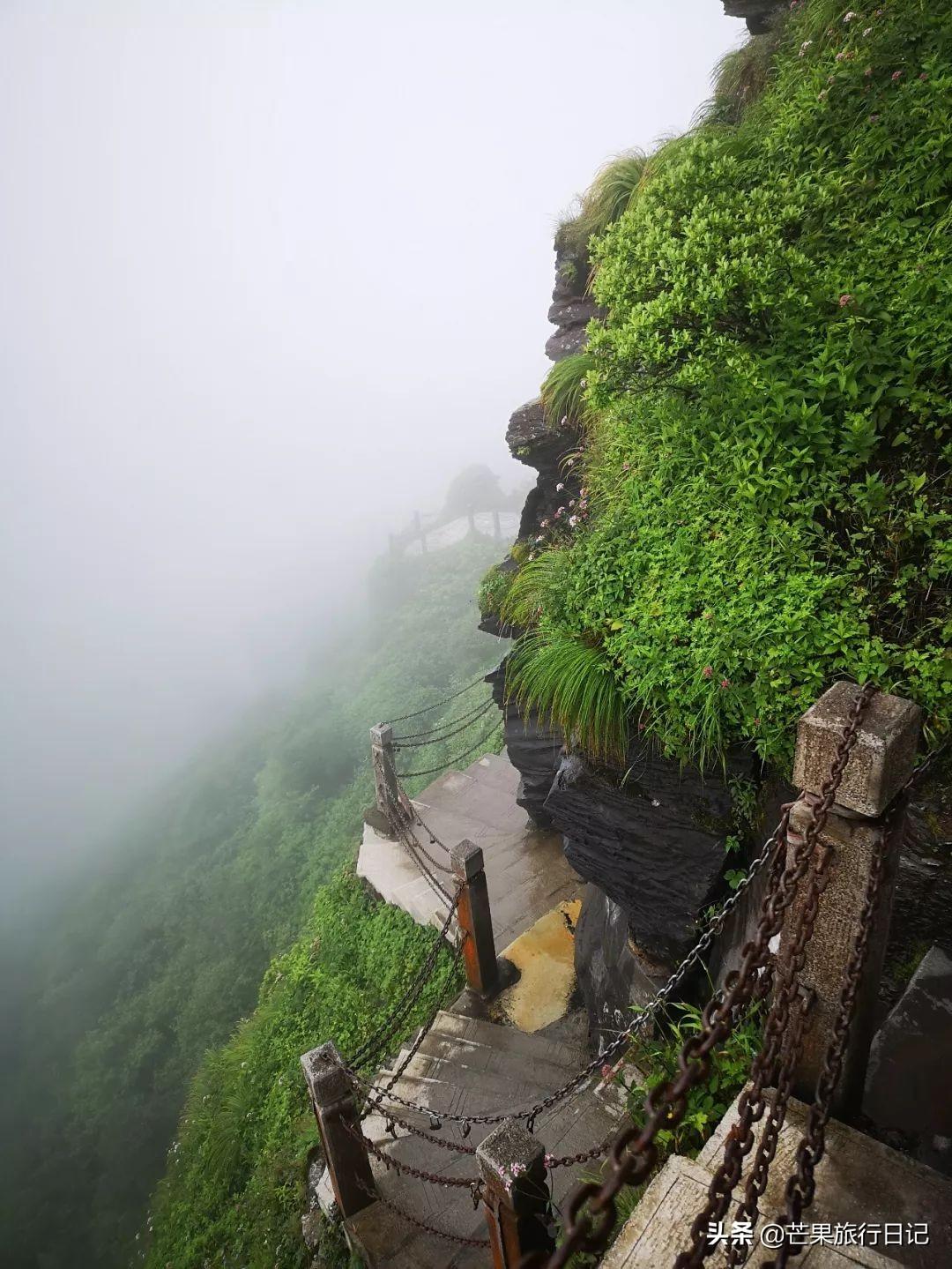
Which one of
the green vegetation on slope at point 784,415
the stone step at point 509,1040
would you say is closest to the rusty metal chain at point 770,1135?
the green vegetation on slope at point 784,415

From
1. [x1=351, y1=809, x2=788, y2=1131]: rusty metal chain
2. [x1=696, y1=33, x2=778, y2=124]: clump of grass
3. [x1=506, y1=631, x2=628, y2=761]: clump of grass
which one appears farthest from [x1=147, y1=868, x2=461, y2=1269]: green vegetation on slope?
[x1=696, y1=33, x2=778, y2=124]: clump of grass

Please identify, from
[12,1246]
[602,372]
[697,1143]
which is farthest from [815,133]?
[12,1246]

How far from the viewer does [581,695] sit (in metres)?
4.57

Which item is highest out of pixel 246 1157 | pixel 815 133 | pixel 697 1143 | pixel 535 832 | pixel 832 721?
pixel 815 133

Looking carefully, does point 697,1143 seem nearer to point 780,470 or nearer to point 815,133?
point 780,470

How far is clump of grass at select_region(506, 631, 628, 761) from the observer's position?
14.6 ft

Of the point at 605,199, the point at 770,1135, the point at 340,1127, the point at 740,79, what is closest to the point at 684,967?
the point at 770,1135

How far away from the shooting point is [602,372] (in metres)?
4.80

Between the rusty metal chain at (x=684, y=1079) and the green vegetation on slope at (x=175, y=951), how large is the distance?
8.07m

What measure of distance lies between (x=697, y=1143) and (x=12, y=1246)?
14.3 m

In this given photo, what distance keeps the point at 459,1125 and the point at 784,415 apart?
21.9 feet

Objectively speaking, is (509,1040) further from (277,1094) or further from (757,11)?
(757,11)

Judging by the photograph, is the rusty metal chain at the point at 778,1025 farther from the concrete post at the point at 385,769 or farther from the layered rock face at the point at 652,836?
the concrete post at the point at 385,769

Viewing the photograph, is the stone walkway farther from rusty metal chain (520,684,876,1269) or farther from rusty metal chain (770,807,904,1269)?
rusty metal chain (520,684,876,1269)
